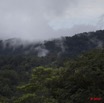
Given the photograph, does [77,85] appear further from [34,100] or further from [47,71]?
[47,71]

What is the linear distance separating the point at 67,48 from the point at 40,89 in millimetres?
143917

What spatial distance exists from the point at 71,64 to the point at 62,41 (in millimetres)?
158083

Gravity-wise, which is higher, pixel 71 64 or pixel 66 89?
pixel 71 64

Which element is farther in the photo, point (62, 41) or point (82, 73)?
point (62, 41)

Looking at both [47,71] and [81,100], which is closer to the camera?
[81,100]

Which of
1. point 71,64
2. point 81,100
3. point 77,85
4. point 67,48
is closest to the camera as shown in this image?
point 81,100

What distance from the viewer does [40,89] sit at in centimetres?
1977

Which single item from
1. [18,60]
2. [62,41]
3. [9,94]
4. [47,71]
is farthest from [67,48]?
[47,71]

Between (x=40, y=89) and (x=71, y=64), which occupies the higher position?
(x=71, y=64)

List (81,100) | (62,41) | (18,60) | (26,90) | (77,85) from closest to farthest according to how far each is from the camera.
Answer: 1. (81,100)
2. (77,85)
3. (26,90)
4. (18,60)
5. (62,41)

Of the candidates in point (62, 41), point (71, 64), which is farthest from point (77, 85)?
point (62, 41)

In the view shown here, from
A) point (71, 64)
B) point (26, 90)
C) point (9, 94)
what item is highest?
point (71, 64)

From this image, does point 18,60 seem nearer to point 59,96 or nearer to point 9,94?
point 9,94

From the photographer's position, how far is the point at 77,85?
17.4 metres
